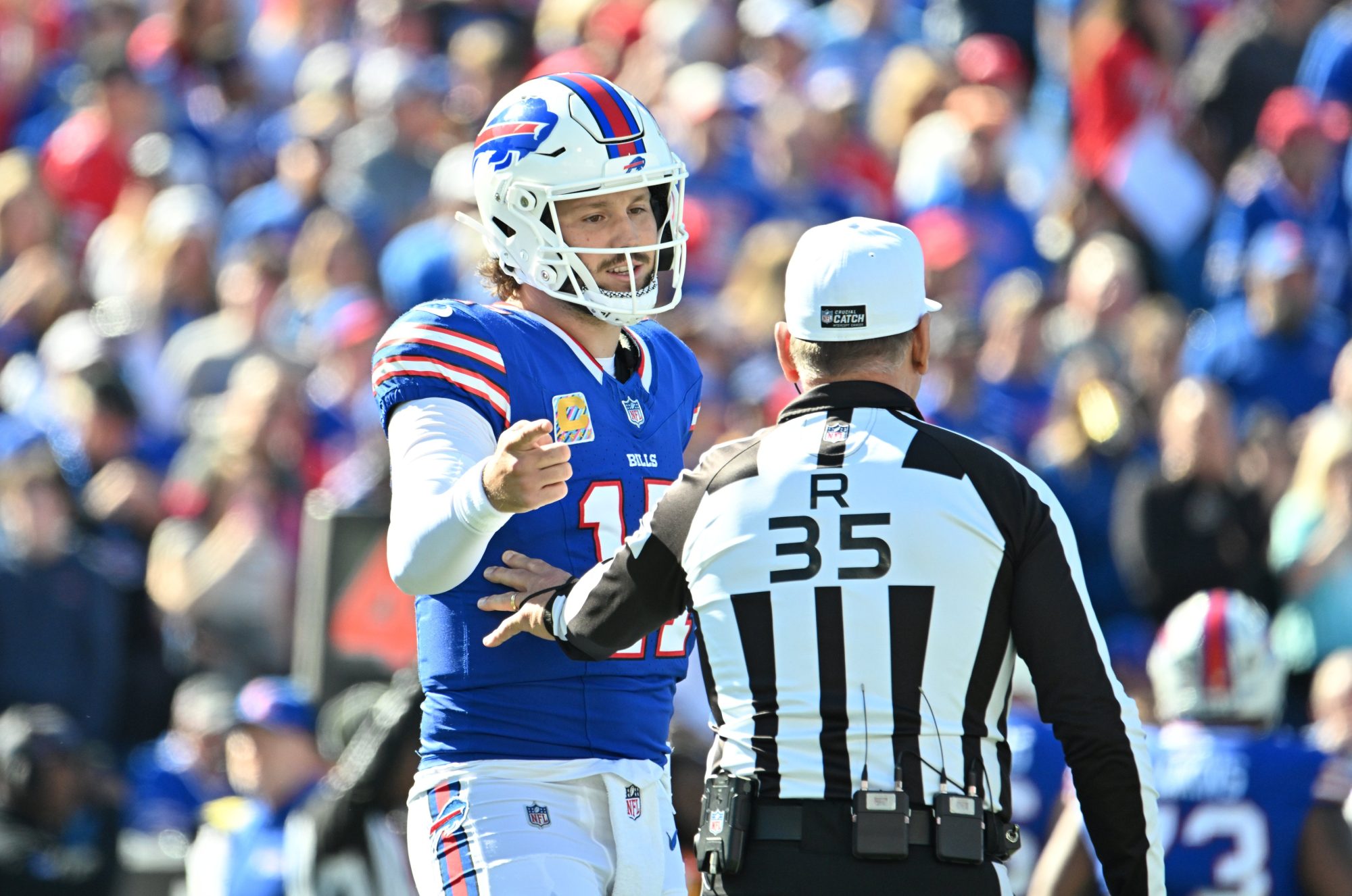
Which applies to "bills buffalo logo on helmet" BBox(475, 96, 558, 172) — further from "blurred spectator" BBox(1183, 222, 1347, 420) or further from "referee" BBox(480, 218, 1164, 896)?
"blurred spectator" BBox(1183, 222, 1347, 420)

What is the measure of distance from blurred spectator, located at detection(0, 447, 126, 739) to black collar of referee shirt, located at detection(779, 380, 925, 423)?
5.60 meters

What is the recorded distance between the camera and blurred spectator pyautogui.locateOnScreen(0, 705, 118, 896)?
7.48 metres

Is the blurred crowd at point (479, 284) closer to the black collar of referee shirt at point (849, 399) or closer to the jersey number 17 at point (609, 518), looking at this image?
the jersey number 17 at point (609, 518)

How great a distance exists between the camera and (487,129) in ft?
14.3

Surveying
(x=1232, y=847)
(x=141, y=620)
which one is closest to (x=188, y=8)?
(x=141, y=620)

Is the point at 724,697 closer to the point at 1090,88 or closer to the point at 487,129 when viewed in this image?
the point at 487,129

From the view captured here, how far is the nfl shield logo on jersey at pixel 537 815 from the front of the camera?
3.89 m

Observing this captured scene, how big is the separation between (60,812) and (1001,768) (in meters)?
4.84

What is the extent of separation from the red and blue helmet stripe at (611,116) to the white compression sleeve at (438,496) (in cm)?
64

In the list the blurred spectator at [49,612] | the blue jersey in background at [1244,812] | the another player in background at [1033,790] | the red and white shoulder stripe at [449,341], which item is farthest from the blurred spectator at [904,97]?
the red and white shoulder stripe at [449,341]

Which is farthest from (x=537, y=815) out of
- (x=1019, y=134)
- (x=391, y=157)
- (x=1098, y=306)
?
(x=1019, y=134)

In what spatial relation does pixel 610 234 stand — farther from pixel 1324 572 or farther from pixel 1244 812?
pixel 1324 572

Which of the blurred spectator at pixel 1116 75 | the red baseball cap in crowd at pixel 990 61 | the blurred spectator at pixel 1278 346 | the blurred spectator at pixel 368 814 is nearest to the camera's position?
the blurred spectator at pixel 368 814

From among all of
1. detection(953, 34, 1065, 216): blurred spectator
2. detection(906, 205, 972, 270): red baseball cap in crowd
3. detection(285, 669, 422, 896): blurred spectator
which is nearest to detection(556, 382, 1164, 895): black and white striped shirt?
detection(285, 669, 422, 896): blurred spectator
